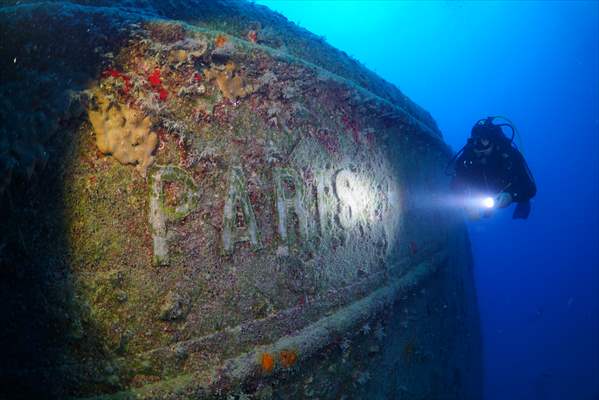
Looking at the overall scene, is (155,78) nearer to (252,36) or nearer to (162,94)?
(162,94)

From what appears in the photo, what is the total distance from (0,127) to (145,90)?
60cm

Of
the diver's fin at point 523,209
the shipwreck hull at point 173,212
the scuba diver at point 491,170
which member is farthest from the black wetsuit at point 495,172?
the shipwreck hull at point 173,212

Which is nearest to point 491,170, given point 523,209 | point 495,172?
point 495,172

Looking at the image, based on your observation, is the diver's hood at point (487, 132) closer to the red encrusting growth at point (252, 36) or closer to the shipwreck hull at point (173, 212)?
the shipwreck hull at point (173, 212)

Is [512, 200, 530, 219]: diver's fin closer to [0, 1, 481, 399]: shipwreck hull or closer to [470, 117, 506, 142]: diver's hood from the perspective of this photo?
[470, 117, 506, 142]: diver's hood

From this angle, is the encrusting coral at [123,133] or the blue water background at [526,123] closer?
the encrusting coral at [123,133]

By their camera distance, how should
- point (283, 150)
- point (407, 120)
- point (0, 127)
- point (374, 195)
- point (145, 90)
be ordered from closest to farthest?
point (0, 127), point (145, 90), point (283, 150), point (374, 195), point (407, 120)

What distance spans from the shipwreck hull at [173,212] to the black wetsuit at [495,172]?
9.79 feet

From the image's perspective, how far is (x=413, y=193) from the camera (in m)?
3.35

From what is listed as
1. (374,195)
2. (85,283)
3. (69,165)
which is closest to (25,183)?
(69,165)

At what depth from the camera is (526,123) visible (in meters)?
57.0

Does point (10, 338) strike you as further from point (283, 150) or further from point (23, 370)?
point (283, 150)

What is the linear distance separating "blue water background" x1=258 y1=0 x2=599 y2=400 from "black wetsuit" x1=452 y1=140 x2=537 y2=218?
15889 millimetres

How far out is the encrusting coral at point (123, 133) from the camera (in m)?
1.50
